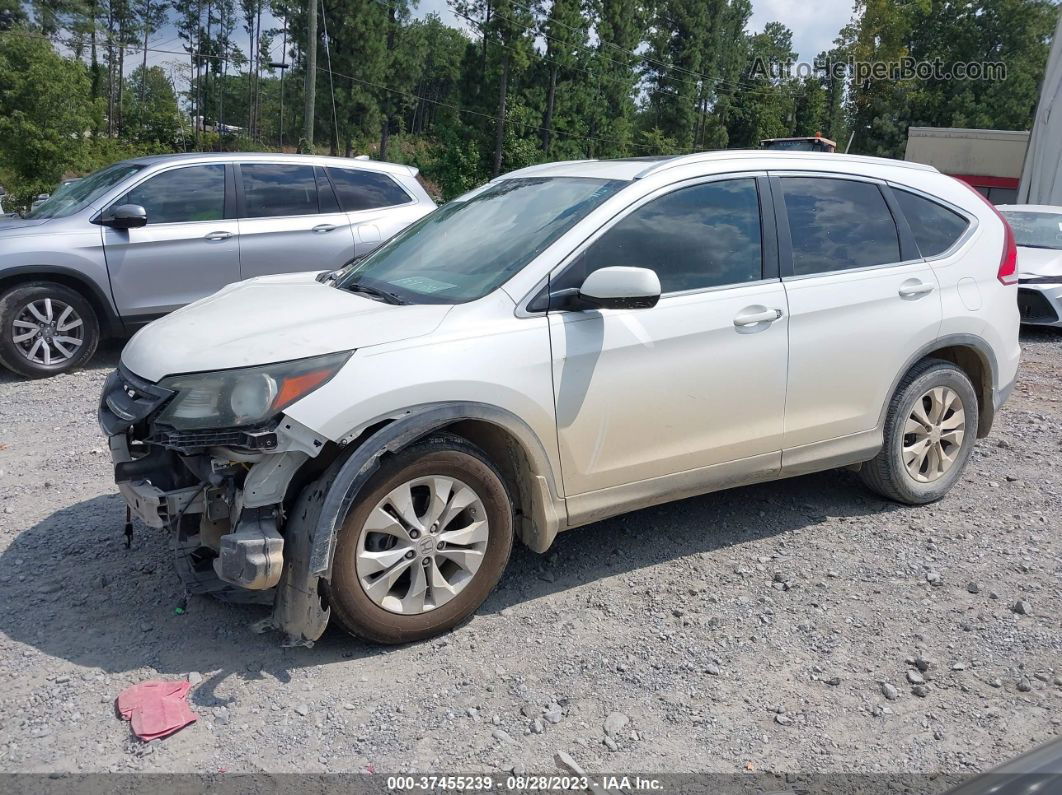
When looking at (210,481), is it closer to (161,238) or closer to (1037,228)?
(161,238)

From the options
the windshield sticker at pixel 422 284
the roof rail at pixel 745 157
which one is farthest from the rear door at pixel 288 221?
the roof rail at pixel 745 157

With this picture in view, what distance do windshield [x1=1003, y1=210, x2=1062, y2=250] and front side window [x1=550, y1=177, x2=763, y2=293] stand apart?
321 inches

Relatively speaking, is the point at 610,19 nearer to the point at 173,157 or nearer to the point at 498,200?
the point at 173,157

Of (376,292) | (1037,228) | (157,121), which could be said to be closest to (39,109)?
(157,121)

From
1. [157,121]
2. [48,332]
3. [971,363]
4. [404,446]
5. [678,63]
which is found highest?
[678,63]

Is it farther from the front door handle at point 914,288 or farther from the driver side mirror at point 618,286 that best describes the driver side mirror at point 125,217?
the front door handle at point 914,288

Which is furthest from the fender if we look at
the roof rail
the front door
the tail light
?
the tail light

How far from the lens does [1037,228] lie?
429 inches

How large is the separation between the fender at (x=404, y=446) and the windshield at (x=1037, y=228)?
30.8ft

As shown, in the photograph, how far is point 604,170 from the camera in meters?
4.14

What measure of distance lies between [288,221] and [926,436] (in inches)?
229

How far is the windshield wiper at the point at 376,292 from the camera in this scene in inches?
145

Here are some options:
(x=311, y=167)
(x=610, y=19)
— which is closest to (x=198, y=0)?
(x=610, y=19)

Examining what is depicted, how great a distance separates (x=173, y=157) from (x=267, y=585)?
19.8 feet
